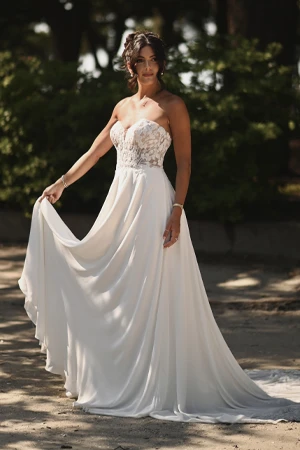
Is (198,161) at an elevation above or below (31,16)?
below

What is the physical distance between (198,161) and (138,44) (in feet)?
20.4

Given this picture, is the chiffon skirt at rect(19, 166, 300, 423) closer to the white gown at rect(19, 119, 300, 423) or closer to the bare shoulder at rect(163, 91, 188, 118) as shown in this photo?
the white gown at rect(19, 119, 300, 423)

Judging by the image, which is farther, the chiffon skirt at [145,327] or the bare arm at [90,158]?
the bare arm at [90,158]

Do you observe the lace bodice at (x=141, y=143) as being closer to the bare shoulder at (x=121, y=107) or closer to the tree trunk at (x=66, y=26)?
the bare shoulder at (x=121, y=107)

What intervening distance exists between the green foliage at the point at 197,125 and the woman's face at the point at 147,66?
Result: 5806 millimetres

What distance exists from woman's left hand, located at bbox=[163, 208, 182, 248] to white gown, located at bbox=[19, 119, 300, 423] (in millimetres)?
63

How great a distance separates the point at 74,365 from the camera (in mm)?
6363

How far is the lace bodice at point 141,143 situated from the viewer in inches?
240

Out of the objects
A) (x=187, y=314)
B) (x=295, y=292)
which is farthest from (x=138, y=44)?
(x=295, y=292)

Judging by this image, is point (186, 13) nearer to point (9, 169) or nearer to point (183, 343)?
point (9, 169)

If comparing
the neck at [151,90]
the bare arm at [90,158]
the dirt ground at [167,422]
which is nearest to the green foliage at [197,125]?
the dirt ground at [167,422]

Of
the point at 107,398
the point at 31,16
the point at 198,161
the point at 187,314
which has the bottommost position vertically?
the point at 107,398

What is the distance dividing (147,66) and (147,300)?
145 cm

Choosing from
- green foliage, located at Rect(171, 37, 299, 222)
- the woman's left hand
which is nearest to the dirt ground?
green foliage, located at Rect(171, 37, 299, 222)
